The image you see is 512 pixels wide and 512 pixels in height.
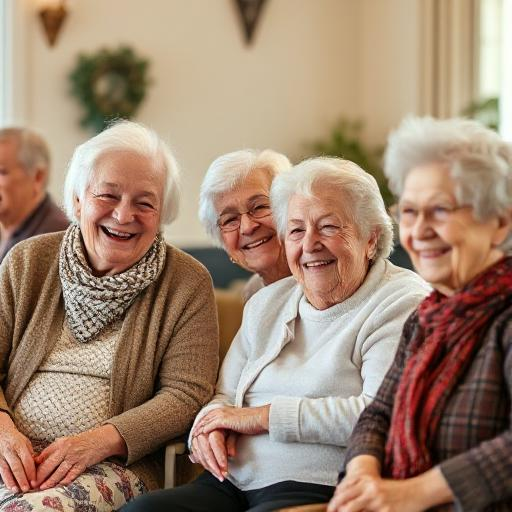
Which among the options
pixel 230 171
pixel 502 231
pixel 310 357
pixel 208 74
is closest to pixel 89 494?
pixel 310 357

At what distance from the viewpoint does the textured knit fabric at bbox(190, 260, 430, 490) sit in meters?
1.99

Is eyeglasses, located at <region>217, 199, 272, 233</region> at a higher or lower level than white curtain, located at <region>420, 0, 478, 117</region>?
lower

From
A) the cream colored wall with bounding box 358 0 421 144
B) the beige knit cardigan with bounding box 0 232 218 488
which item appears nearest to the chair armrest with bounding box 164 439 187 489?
the beige knit cardigan with bounding box 0 232 218 488

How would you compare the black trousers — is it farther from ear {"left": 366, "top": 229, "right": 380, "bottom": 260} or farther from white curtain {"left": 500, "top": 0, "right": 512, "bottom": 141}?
white curtain {"left": 500, "top": 0, "right": 512, "bottom": 141}

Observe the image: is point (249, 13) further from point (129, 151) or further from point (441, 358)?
point (441, 358)

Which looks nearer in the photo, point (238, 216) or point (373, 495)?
point (373, 495)

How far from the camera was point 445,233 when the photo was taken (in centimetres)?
164

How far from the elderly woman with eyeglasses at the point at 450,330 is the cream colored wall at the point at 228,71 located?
4525 mm

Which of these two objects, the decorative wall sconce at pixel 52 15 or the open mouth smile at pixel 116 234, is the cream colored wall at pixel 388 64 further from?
the open mouth smile at pixel 116 234

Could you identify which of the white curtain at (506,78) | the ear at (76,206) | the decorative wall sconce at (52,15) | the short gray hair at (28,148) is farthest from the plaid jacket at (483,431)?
the decorative wall sconce at (52,15)

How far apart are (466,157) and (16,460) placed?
4.14ft

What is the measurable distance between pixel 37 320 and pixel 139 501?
601 millimetres

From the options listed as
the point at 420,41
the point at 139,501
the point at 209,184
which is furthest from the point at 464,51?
the point at 139,501

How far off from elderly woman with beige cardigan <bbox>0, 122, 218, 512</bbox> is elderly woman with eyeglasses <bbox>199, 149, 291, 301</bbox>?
0.58ft
